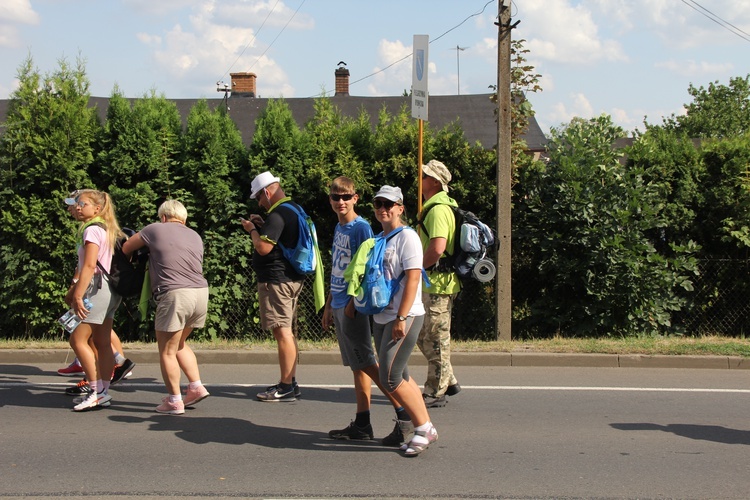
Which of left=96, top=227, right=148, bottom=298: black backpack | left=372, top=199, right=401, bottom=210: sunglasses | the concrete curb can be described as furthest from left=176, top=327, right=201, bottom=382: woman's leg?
the concrete curb

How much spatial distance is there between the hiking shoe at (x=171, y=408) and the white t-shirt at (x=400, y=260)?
2176 millimetres

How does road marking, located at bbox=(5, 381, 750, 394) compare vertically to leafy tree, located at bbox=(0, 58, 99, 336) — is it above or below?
below

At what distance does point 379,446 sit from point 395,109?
1118 inches

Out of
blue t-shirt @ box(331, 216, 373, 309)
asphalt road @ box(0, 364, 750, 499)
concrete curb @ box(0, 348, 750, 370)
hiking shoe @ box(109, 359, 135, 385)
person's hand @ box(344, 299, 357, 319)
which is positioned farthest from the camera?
concrete curb @ box(0, 348, 750, 370)

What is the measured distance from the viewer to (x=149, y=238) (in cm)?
650

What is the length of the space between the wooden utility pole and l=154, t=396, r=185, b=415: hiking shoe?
5.18 meters

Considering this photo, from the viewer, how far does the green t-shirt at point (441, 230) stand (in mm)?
6473

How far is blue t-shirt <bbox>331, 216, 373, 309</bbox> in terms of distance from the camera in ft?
18.9

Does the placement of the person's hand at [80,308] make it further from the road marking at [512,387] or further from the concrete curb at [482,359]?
the concrete curb at [482,359]

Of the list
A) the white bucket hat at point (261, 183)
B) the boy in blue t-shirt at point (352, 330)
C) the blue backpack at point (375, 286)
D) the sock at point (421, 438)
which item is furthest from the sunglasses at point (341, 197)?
the sock at point (421, 438)

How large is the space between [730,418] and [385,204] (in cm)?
353

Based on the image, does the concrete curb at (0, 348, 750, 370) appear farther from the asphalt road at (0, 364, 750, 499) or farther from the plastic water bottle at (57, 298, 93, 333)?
the plastic water bottle at (57, 298, 93, 333)

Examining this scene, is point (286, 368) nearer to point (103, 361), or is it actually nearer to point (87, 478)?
point (103, 361)

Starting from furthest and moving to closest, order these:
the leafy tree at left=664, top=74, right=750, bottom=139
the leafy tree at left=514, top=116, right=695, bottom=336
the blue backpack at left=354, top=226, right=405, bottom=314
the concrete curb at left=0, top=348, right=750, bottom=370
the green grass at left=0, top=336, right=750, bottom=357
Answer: the leafy tree at left=664, top=74, right=750, bottom=139 → the leafy tree at left=514, top=116, right=695, bottom=336 → the green grass at left=0, top=336, right=750, bottom=357 → the concrete curb at left=0, top=348, right=750, bottom=370 → the blue backpack at left=354, top=226, right=405, bottom=314
